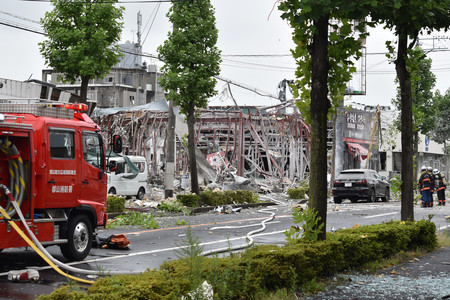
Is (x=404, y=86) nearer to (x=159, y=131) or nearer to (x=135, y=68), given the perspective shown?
(x=159, y=131)

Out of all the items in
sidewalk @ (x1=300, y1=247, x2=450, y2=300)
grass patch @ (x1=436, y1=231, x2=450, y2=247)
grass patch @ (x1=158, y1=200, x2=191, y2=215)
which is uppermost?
grass patch @ (x1=158, y1=200, x2=191, y2=215)

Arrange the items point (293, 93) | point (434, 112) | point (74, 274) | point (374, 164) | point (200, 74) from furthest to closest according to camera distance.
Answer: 1. point (374, 164)
2. point (434, 112)
3. point (200, 74)
4. point (293, 93)
5. point (74, 274)

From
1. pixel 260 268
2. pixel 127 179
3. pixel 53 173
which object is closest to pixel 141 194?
pixel 127 179

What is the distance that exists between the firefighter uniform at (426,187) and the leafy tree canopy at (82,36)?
50.4 ft

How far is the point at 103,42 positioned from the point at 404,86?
1074cm

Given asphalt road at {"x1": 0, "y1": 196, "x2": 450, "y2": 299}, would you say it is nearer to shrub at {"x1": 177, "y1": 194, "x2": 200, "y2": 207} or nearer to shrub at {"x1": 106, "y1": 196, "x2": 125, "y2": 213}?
shrub at {"x1": 177, "y1": 194, "x2": 200, "y2": 207}

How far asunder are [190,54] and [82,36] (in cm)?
641

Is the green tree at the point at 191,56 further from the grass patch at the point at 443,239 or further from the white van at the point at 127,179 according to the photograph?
the grass patch at the point at 443,239

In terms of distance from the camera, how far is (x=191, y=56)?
2692cm

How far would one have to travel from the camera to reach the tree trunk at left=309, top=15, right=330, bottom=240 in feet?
33.6

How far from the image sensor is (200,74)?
2700 cm

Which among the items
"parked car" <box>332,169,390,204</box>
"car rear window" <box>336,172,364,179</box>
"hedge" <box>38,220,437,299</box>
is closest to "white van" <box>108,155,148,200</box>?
"parked car" <box>332,169,390,204</box>

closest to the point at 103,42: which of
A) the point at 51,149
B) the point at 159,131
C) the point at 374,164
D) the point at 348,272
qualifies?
the point at 51,149

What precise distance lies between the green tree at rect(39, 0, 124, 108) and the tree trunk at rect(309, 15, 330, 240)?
12311 mm
